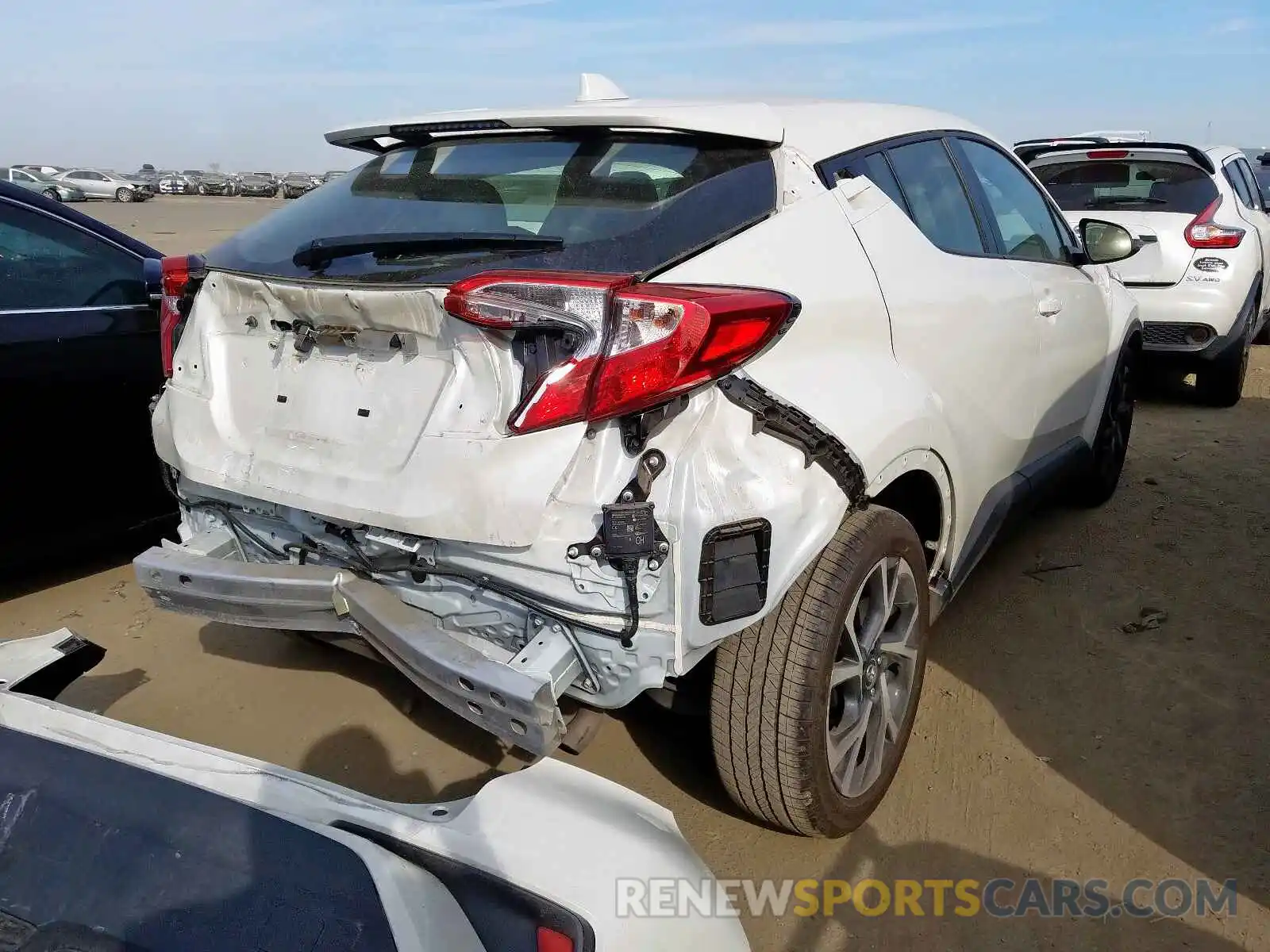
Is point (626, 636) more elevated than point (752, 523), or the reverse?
point (752, 523)

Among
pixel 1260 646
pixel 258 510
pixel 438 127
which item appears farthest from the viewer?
pixel 1260 646

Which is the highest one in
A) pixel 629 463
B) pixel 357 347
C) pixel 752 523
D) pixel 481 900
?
pixel 357 347

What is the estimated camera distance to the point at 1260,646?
3375 millimetres

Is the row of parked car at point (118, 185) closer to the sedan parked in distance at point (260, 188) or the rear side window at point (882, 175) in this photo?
the sedan parked in distance at point (260, 188)

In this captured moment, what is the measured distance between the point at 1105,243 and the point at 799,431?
8.30 ft

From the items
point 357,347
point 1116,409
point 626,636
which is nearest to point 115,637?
point 357,347

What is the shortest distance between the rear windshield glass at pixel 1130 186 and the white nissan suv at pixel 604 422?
15.1ft

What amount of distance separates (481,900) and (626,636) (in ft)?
1.89

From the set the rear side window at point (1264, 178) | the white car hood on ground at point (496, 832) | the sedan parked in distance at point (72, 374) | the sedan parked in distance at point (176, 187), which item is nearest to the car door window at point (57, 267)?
the sedan parked in distance at point (72, 374)

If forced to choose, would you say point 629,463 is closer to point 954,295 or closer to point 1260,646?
point 954,295

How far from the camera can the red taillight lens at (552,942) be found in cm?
140

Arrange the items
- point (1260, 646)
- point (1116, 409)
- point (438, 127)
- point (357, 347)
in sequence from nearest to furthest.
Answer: point (357, 347), point (438, 127), point (1260, 646), point (1116, 409)

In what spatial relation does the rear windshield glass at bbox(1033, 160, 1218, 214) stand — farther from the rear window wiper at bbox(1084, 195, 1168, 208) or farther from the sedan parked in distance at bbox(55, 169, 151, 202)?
the sedan parked in distance at bbox(55, 169, 151, 202)
